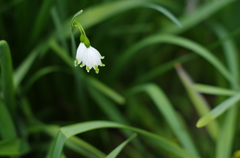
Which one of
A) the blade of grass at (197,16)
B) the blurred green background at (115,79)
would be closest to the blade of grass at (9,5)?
the blurred green background at (115,79)

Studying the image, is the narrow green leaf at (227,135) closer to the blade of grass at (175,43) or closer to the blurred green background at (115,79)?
the blurred green background at (115,79)

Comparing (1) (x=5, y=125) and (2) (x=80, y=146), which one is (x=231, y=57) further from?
(1) (x=5, y=125)

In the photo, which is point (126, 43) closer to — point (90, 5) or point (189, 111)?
point (90, 5)

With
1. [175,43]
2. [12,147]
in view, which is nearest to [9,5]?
[12,147]

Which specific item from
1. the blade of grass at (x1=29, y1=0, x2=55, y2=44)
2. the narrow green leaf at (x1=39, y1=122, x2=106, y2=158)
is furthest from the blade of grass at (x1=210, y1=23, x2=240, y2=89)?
the blade of grass at (x1=29, y1=0, x2=55, y2=44)

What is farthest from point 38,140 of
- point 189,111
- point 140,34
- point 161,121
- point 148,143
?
point 189,111

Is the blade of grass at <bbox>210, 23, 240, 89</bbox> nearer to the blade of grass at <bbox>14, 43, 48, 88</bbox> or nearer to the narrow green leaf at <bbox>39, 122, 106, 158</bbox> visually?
the narrow green leaf at <bbox>39, 122, 106, 158</bbox>

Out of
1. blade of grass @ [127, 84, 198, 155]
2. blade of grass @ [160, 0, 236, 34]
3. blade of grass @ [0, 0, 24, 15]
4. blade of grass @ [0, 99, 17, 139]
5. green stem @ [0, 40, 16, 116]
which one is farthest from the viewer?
blade of grass @ [160, 0, 236, 34]
